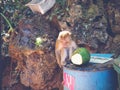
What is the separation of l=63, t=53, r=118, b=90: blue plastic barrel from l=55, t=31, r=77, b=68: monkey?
82cm

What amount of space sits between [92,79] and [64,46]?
1047mm

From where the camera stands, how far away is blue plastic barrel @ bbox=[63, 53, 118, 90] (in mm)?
3379

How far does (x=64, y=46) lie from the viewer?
14.2 feet

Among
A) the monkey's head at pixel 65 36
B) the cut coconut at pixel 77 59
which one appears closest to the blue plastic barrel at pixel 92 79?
the cut coconut at pixel 77 59

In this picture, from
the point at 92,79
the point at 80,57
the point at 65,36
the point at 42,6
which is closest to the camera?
the point at 92,79

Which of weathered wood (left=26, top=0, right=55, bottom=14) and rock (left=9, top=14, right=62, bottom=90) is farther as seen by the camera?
weathered wood (left=26, top=0, right=55, bottom=14)

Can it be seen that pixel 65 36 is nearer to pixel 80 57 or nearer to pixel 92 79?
pixel 80 57

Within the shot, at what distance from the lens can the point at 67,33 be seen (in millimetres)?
4191

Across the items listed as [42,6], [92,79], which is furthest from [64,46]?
[92,79]

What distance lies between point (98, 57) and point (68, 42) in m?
0.59

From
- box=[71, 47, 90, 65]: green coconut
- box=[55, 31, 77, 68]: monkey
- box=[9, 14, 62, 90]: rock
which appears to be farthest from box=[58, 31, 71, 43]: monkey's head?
box=[71, 47, 90, 65]: green coconut

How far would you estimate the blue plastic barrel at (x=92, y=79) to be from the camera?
338 centimetres

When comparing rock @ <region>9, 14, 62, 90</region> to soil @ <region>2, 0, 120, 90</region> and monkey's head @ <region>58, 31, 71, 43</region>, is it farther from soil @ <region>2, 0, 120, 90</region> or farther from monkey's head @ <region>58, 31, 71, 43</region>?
monkey's head @ <region>58, 31, 71, 43</region>

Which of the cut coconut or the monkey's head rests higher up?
the monkey's head
